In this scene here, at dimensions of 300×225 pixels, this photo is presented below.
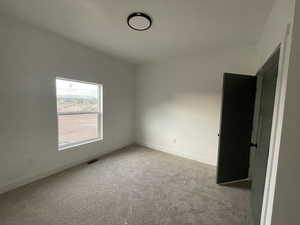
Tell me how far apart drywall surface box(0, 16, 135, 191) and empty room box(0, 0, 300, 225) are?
16 millimetres

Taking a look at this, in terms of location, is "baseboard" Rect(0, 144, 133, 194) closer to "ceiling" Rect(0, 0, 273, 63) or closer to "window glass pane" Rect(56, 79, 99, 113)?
"window glass pane" Rect(56, 79, 99, 113)

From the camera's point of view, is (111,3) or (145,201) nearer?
(111,3)

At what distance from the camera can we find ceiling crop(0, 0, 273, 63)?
5.36 feet

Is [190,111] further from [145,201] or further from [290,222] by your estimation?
[290,222]

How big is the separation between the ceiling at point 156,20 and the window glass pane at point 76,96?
2.99ft

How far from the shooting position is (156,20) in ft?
6.39

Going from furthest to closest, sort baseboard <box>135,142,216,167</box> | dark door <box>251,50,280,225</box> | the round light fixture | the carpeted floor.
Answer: baseboard <box>135,142,216,167</box>, the round light fixture, the carpeted floor, dark door <box>251,50,280,225</box>

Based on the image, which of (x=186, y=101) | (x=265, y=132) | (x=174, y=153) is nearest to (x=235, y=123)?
(x=265, y=132)

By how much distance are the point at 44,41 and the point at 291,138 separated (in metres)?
3.40

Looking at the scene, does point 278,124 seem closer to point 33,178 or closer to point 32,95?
point 32,95

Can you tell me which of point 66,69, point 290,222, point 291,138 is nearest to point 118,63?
point 66,69

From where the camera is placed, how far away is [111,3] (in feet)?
5.33

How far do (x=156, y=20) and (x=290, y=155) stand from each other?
211 cm

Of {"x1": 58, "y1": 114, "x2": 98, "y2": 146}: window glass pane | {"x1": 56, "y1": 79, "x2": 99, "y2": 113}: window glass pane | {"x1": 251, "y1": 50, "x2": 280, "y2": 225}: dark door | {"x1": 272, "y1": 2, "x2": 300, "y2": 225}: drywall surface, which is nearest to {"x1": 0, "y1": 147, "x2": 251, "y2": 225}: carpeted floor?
{"x1": 251, "y1": 50, "x2": 280, "y2": 225}: dark door
